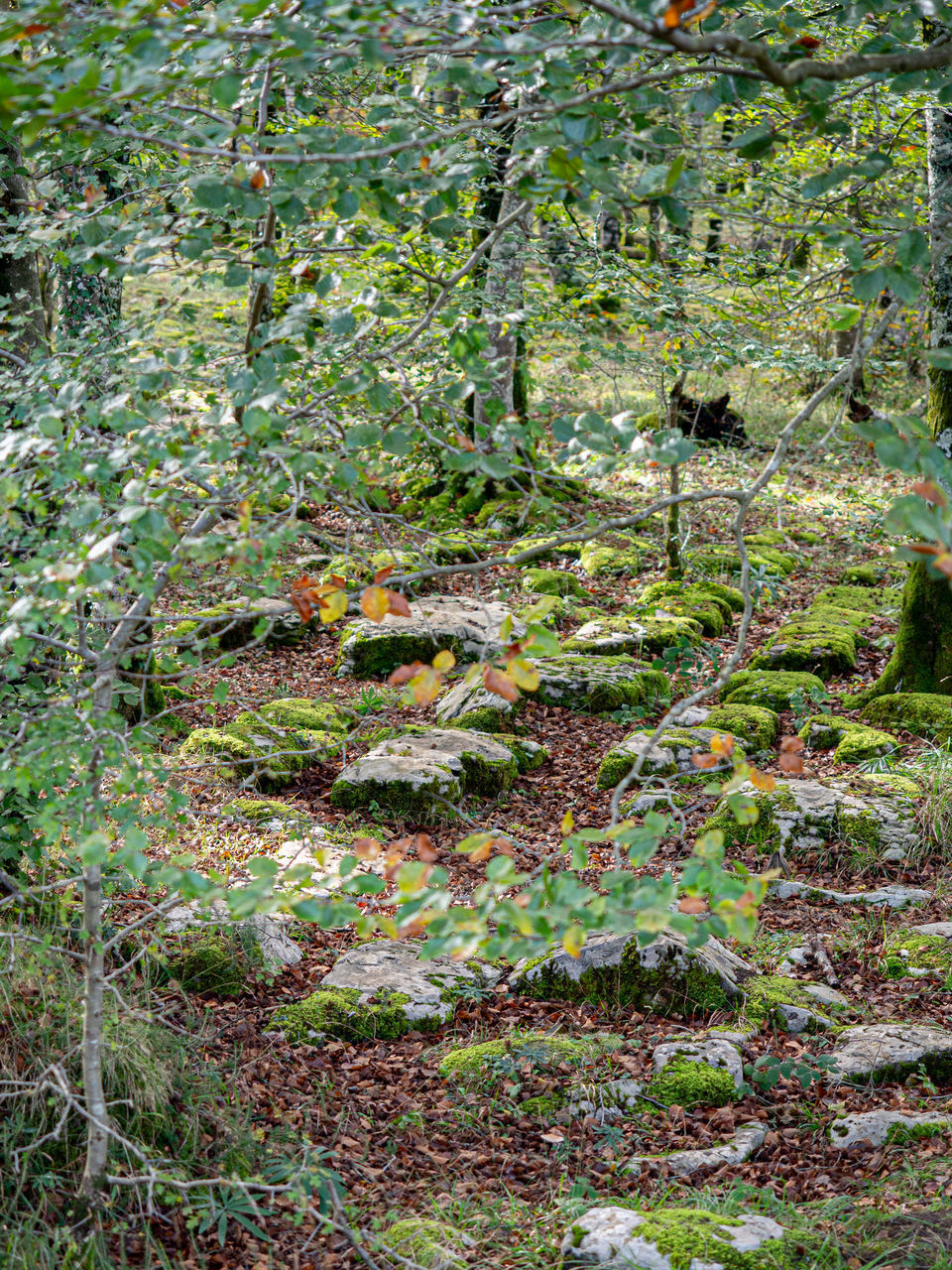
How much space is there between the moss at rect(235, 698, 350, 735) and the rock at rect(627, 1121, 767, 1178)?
3925mm

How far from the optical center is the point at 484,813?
6375mm

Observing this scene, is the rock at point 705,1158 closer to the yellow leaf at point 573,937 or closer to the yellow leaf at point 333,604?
the yellow leaf at point 573,937

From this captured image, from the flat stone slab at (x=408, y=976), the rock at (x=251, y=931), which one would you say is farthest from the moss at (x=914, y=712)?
the rock at (x=251, y=931)

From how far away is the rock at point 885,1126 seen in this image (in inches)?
138

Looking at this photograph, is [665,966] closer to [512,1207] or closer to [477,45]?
[512,1207]

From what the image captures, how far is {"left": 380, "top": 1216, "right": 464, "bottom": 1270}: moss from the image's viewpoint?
9.39ft

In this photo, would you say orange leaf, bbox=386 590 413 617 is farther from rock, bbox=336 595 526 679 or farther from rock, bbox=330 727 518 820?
rock, bbox=336 595 526 679

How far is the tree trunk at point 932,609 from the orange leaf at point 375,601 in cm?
547

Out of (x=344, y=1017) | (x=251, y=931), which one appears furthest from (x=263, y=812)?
(x=344, y=1017)

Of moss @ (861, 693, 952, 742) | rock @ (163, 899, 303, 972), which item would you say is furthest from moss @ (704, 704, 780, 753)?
rock @ (163, 899, 303, 972)

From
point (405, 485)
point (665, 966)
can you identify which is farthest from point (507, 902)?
point (405, 485)

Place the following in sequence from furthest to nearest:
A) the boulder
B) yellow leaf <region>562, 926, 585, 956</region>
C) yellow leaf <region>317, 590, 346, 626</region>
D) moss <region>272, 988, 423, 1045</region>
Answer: moss <region>272, 988, 423, 1045</region>, the boulder, yellow leaf <region>317, 590, 346, 626</region>, yellow leaf <region>562, 926, 585, 956</region>

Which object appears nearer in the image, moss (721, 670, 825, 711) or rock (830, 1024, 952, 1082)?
rock (830, 1024, 952, 1082)

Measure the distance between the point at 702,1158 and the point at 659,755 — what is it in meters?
3.15
